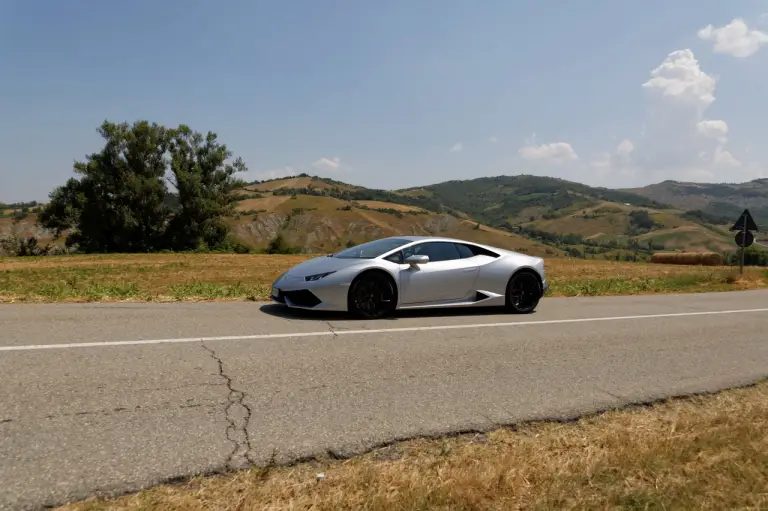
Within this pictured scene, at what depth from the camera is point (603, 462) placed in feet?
9.98

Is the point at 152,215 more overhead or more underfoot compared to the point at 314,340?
more overhead

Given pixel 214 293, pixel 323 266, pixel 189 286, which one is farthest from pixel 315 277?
pixel 189 286

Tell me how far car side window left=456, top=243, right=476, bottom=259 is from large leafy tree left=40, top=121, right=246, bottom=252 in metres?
42.6

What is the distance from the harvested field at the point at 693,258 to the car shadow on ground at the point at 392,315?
34638 mm

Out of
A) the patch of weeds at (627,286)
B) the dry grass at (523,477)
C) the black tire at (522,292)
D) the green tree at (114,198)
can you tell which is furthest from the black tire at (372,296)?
the green tree at (114,198)

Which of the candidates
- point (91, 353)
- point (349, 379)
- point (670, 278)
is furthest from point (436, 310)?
point (670, 278)

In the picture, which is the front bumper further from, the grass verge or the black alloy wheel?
the grass verge

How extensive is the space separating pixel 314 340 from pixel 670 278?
16.7 metres

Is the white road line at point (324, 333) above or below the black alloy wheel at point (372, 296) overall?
below

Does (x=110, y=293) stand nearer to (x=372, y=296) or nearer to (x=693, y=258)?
(x=372, y=296)

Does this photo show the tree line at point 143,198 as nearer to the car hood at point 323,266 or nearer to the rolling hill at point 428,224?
the rolling hill at point 428,224

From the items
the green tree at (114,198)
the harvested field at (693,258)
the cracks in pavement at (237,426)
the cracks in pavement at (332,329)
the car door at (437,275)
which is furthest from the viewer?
the green tree at (114,198)

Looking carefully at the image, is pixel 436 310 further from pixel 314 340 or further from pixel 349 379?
pixel 349 379

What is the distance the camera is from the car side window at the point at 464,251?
8.67 m
